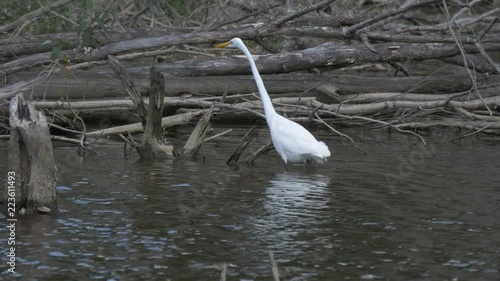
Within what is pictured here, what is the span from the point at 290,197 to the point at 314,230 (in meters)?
1.19

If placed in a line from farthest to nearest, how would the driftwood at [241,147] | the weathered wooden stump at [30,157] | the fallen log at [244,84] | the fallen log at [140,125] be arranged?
the fallen log at [244,84] < the fallen log at [140,125] < the driftwood at [241,147] < the weathered wooden stump at [30,157]

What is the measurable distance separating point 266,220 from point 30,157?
1869 millimetres

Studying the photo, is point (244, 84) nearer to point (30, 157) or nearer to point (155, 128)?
point (155, 128)

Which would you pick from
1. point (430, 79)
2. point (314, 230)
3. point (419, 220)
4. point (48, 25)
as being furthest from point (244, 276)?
point (48, 25)

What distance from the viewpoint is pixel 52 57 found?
1016 centimetres

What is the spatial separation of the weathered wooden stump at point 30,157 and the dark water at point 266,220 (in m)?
0.18

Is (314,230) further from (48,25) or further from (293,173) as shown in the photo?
(48,25)

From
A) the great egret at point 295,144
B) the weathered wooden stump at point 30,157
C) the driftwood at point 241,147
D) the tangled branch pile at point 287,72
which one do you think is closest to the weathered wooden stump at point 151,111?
the driftwood at point 241,147

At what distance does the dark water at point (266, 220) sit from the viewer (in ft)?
18.3

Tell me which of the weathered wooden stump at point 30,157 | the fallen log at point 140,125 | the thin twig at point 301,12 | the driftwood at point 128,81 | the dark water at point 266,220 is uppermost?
the thin twig at point 301,12

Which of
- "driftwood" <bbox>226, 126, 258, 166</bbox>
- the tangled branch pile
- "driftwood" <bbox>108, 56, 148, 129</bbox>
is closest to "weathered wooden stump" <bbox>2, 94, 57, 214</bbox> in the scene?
"driftwood" <bbox>108, 56, 148, 129</bbox>

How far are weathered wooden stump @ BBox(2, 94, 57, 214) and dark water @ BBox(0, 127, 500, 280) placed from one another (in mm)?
175

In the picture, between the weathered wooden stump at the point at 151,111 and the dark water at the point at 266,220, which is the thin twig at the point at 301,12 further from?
the weathered wooden stump at the point at 151,111

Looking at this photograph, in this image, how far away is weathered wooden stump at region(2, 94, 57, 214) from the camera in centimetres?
620
